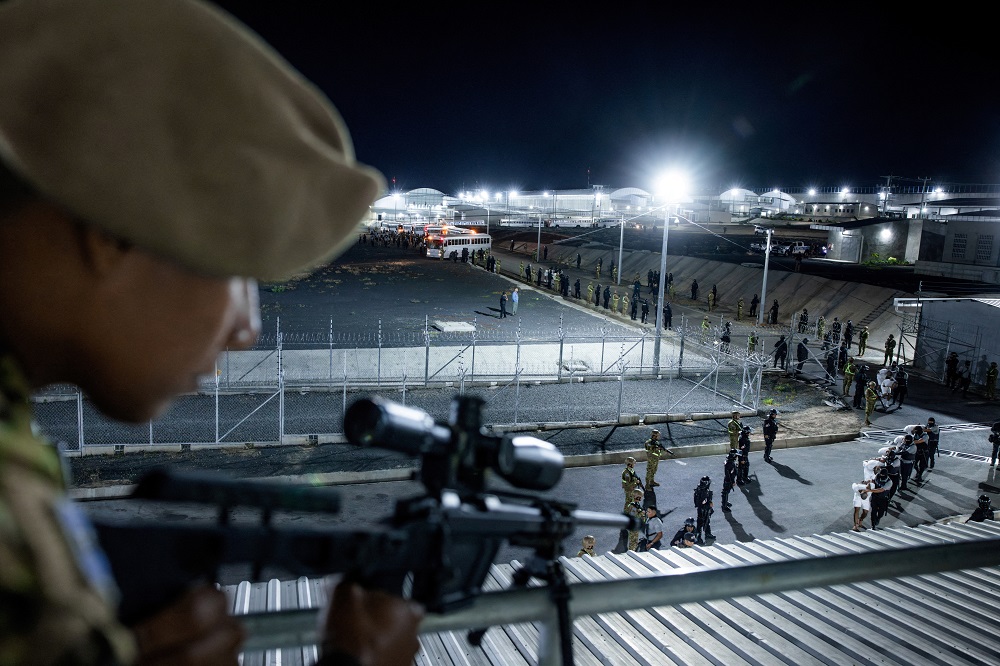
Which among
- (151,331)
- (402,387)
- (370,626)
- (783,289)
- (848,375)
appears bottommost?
(402,387)

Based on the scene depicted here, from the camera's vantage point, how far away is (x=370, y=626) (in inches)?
44.8

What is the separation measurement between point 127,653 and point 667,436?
15.7m

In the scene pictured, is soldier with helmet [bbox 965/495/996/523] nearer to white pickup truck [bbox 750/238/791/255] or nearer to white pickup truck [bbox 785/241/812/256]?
white pickup truck [bbox 750/238/791/255]

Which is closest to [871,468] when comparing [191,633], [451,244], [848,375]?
[848,375]

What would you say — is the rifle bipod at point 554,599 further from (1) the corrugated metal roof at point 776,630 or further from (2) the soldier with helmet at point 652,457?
(2) the soldier with helmet at point 652,457

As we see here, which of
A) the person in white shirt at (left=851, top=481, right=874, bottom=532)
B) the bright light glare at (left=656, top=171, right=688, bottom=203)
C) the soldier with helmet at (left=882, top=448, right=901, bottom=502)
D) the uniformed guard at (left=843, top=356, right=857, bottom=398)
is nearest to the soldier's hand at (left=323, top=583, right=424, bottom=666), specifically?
the person in white shirt at (left=851, top=481, right=874, bottom=532)

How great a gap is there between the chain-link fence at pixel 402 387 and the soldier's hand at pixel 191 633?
12042 millimetres

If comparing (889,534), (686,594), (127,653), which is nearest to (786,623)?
(686,594)

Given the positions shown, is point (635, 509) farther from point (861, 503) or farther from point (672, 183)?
point (672, 183)

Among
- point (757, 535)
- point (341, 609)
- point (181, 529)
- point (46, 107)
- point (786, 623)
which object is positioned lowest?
point (757, 535)

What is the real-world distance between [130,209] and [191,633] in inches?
23.7

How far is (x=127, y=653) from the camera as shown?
55 centimetres

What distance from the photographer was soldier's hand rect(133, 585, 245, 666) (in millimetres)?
906

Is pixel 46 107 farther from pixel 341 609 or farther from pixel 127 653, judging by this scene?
pixel 341 609
